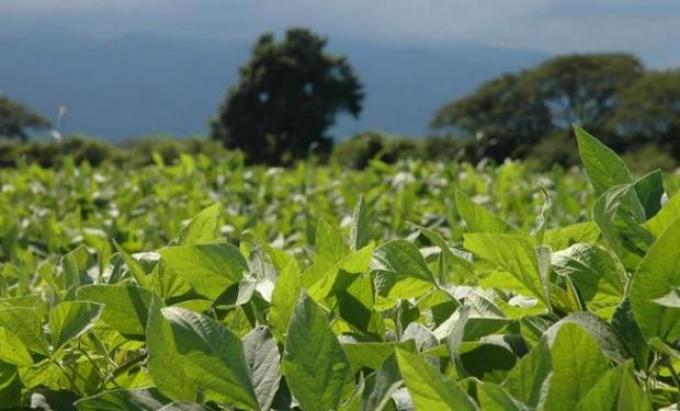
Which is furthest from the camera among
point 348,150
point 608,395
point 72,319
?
point 348,150

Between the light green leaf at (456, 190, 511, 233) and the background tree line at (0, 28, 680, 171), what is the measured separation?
37333 mm

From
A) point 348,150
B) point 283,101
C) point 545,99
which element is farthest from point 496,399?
point 545,99

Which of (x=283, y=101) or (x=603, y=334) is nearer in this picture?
(x=603, y=334)

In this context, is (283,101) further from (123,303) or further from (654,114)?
(123,303)

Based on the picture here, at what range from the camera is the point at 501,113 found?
48.3 metres

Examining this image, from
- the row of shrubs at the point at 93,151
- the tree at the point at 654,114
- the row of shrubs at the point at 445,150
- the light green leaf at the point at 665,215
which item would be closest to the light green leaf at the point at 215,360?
the light green leaf at the point at 665,215

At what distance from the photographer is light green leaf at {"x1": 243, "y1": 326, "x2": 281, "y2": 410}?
0.65 metres

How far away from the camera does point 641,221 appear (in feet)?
2.59

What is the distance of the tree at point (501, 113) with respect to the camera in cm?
4816

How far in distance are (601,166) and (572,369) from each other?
1.07 feet

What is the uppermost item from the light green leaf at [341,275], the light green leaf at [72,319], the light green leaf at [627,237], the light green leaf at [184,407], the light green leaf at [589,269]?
the light green leaf at [627,237]

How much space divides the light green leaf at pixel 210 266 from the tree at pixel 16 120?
52.4 meters

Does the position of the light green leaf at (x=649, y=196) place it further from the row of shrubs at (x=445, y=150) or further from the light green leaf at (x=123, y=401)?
the row of shrubs at (x=445, y=150)

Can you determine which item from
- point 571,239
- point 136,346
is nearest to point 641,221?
point 571,239
